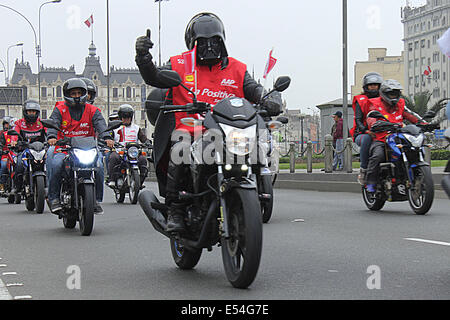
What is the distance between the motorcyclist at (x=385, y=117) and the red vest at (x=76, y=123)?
3.86 metres

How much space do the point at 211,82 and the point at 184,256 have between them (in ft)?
4.42

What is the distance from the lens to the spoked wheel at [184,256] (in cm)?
604

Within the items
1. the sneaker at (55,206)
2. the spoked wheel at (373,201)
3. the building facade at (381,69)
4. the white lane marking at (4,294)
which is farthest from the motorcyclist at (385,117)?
the building facade at (381,69)

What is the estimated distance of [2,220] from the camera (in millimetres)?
11734

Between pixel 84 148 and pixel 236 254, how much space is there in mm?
4828

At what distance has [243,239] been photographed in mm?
4934

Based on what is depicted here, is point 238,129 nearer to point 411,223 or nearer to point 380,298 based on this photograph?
point 380,298

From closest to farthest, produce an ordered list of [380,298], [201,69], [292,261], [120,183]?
[380,298]
[201,69]
[292,261]
[120,183]

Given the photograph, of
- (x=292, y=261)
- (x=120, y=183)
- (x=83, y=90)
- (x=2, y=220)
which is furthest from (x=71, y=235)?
(x=120, y=183)

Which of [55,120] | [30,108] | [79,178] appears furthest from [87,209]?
[30,108]

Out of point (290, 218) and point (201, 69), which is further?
point (290, 218)

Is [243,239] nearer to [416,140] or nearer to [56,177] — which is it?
[56,177]

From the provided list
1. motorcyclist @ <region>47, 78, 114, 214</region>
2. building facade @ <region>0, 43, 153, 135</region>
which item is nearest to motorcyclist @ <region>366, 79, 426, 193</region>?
motorcyclist @ <region>47, 78, 114, 214</region>

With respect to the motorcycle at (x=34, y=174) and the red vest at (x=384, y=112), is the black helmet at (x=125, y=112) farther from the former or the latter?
the red vest at (x=384, y=112)
